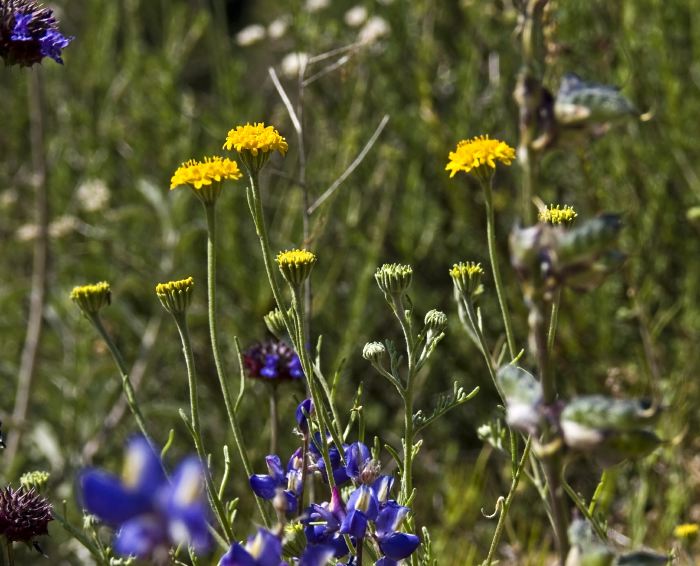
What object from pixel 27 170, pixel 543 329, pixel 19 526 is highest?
pixel 543 329

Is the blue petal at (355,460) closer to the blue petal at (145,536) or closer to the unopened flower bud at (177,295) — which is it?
the unopened flower bud at (177,295)

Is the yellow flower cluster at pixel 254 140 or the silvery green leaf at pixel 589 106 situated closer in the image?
the silvery green leaf at pixel 589 106

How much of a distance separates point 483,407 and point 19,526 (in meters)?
1.82

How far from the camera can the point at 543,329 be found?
1.88 feet

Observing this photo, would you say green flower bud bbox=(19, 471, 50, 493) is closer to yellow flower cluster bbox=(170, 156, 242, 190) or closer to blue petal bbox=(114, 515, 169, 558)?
yellow flower cluster bbox=(170, 156, 242, 190)

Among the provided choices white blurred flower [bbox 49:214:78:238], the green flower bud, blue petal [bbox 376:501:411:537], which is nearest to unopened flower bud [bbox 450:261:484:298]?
blue petal [bbox 376:501:411:537]

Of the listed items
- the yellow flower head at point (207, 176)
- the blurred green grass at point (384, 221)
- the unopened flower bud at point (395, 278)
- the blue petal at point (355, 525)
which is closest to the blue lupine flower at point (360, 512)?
the blue petal at point (355, 525)

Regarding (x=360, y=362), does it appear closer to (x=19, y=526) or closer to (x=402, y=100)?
(x=402, y=100)

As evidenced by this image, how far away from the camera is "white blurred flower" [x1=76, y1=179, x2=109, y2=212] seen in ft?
8.39

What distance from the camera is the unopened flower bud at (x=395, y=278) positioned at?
911 mm

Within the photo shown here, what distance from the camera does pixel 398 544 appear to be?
0.77 meters

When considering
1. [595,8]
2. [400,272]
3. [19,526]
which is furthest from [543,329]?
[595,8]

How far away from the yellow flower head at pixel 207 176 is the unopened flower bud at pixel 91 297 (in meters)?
0.17

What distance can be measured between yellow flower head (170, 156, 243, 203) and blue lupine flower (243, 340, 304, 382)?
11.3 inches
